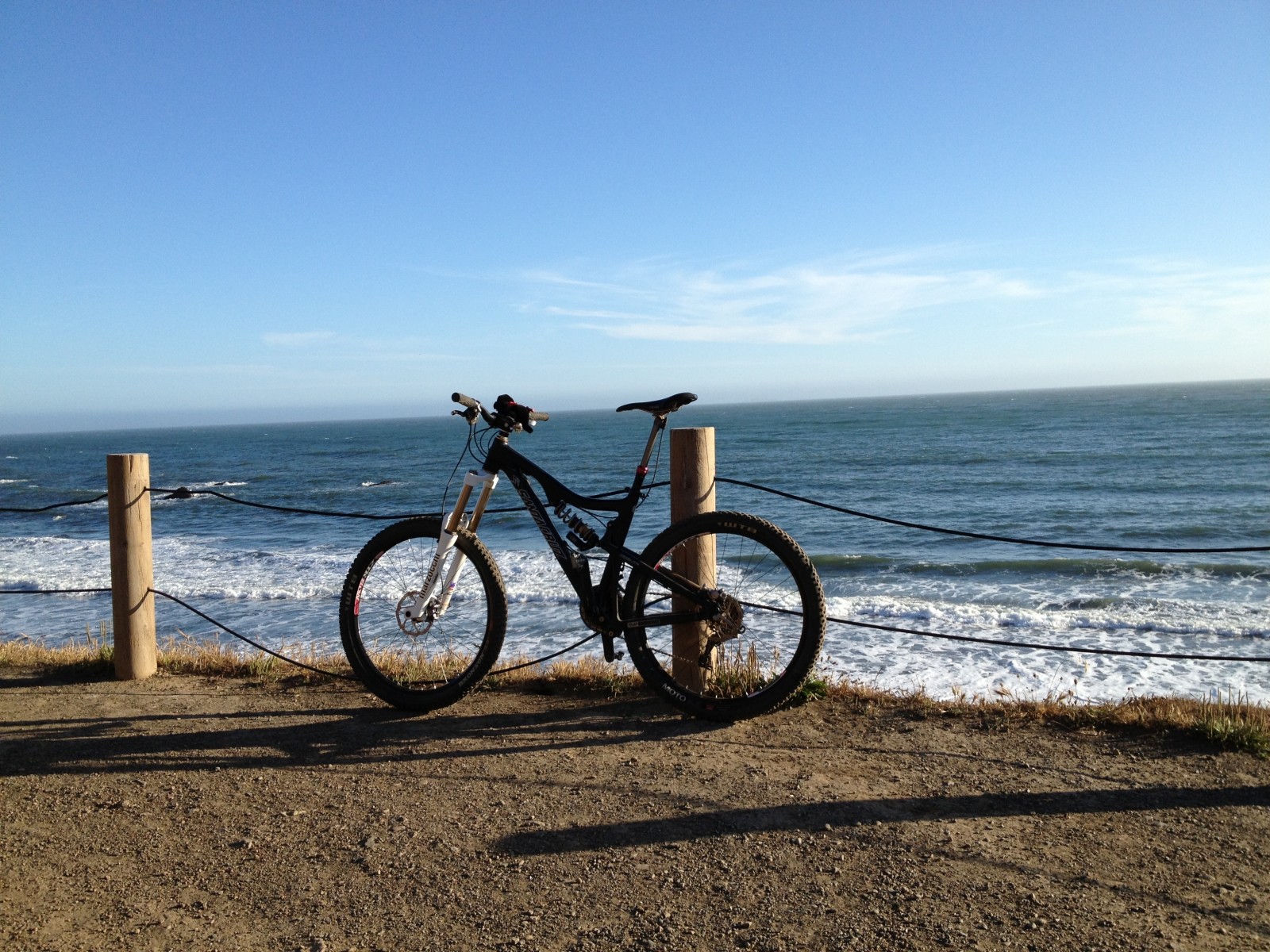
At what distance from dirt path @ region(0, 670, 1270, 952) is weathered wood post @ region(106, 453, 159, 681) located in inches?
36.3

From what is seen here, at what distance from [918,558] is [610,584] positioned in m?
15.3

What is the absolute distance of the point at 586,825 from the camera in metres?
3.16

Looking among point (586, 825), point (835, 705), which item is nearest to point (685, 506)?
point (835, 705)

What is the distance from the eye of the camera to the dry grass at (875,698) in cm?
391

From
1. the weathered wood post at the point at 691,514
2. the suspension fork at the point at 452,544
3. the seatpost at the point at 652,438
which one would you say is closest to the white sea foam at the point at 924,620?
the suspension fork at the point at 452,544

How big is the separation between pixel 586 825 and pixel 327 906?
0.89 m

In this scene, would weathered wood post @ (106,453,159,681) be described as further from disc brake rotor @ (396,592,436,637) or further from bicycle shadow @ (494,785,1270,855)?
bicycle shadow @ (494,785,1270,855)

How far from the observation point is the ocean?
10.2 metres

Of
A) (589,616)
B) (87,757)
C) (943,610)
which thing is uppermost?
(589,616)

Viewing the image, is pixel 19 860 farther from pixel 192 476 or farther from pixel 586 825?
pixel 192 476

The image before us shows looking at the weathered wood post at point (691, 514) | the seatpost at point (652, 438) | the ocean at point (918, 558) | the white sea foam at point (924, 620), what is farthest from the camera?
the ocean at point (918, 558)

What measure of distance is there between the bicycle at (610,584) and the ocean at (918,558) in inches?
89.6

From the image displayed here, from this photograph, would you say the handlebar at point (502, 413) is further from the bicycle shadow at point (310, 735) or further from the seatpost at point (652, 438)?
the bicycle shadow at point (310, 735)

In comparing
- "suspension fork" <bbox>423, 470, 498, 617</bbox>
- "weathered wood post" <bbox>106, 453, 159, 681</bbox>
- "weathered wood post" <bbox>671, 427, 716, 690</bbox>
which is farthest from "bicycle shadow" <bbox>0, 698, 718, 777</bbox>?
"weathered wood post" <bbox>106, 453, 159, 681</bbox>
